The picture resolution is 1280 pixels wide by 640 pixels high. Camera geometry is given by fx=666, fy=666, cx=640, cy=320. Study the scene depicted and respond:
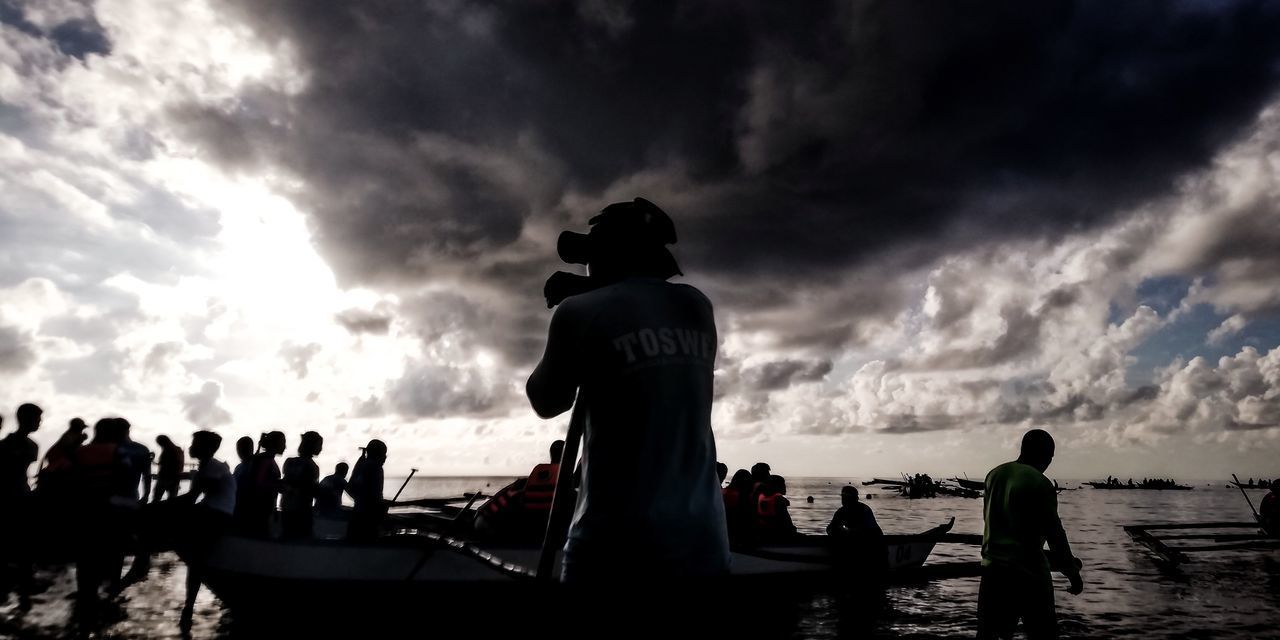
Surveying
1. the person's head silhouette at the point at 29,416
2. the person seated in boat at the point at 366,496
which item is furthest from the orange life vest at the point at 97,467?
the person seated in boat at the point at 366,496

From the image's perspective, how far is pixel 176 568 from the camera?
17641mm

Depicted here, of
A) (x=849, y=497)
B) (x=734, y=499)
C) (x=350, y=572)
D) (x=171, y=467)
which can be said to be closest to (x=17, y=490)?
(x=171, y=467)

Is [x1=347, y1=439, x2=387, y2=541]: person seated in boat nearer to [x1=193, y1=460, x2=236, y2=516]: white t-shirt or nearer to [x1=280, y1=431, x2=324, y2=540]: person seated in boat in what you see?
[x1=280, y1=431, x2=324, y2=540]: person seated in boat

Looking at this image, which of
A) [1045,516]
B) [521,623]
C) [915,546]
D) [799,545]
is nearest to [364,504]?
[799,545]

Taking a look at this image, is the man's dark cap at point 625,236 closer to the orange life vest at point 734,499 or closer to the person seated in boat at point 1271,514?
the orange life vest at point 734,499

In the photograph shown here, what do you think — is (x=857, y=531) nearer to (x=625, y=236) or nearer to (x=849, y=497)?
(x=849, y=497)

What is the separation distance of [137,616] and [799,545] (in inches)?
434

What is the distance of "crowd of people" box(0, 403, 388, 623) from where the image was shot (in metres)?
7.55

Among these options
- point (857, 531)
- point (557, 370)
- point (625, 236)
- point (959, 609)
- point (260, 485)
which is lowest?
point (959, 609)

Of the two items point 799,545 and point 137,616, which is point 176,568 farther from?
point 799,545

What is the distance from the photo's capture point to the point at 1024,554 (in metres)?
5.02

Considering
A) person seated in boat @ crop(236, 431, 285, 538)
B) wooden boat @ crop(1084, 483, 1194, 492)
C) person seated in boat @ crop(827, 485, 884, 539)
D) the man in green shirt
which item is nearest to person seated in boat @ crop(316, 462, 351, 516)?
person seated in boat @ crop(236, 431, 285, 538)

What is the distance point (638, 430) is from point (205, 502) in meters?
9.16

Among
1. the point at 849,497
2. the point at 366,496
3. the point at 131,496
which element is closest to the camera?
the point at 131,496
